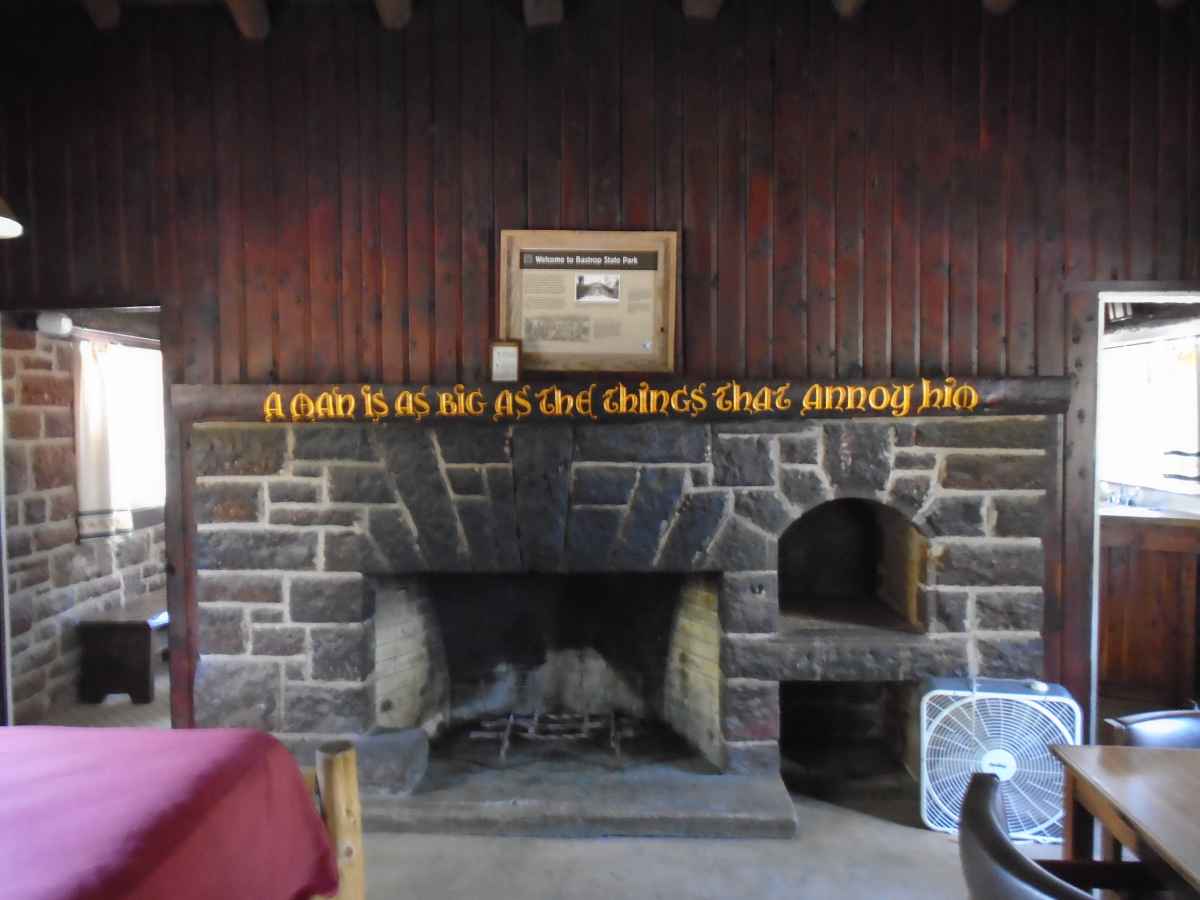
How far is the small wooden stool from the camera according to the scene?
4480mm

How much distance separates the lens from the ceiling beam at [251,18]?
309cm

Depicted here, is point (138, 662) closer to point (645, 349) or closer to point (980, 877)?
point (645, 349)

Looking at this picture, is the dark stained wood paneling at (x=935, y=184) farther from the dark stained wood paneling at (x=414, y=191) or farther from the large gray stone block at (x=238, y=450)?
the large gray stone block at (x=238, y=450)

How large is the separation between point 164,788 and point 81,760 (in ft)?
1.14

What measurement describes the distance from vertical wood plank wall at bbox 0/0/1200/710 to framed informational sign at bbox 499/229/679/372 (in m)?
0.09

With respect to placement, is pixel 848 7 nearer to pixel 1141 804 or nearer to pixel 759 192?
pixel 759 192

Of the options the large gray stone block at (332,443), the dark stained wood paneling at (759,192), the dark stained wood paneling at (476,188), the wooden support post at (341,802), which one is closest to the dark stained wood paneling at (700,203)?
the dark stained wood paneling at (759,192)

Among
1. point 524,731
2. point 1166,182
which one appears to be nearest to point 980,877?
point 524,731

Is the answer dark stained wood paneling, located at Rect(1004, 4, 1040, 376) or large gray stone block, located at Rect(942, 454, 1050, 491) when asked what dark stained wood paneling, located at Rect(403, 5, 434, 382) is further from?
dark stained wood paneling, located at Rect(1004, 4, 1040, 376)

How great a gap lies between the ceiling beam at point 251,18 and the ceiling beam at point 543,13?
3.72 feet

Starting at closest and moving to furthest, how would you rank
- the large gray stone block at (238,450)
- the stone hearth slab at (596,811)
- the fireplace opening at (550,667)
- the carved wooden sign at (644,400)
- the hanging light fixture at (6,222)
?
the hanging light fixture at (6,222) → the stone hearth slab at (596,811) → the carved wooden sign at (644,400) → the large gray stone block at (238,450) → the fireplace opening at (550,667)

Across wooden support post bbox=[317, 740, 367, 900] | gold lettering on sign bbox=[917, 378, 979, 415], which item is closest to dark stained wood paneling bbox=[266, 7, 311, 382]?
wooden support post bbox=[317, 740, 367, 900]

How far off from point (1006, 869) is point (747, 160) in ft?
9.01

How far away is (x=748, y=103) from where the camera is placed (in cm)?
321
